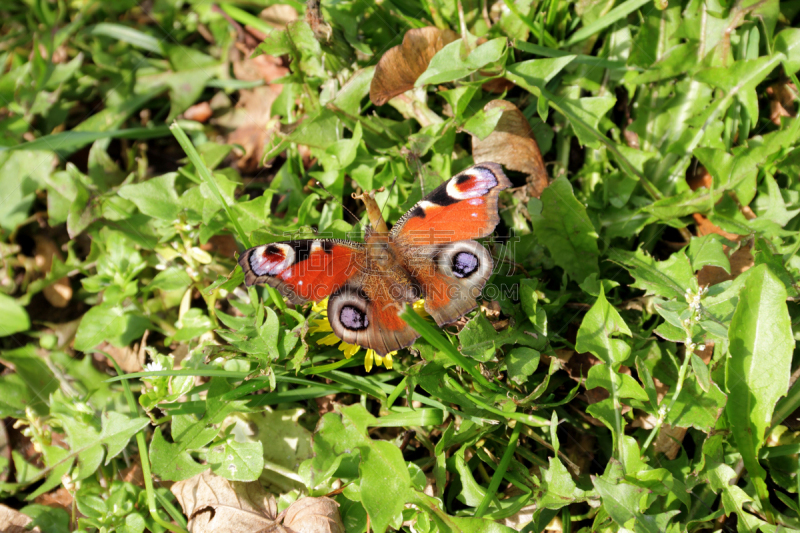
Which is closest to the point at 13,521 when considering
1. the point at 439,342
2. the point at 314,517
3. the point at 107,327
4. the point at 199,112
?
the point at 107,327

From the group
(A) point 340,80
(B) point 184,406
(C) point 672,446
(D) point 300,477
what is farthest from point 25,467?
(C) point 672,446

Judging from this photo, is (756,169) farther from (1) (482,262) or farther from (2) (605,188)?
(1) (482,262)

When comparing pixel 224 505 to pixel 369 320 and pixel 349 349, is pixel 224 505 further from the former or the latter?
pixel 369 320

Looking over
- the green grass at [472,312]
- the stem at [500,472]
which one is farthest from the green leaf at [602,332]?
the stem at [500,472]

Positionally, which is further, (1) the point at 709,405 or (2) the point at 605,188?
(2) the point at 605,188

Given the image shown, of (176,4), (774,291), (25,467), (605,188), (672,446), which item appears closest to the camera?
(774,291)

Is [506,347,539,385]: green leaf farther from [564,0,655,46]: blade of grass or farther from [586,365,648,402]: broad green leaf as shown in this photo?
[564,0,655,46]: blade of grass

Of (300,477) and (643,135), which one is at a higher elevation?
(643,135)

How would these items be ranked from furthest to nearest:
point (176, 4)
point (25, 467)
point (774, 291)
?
point (176, 4), point (25, 467), point (774, 291)
